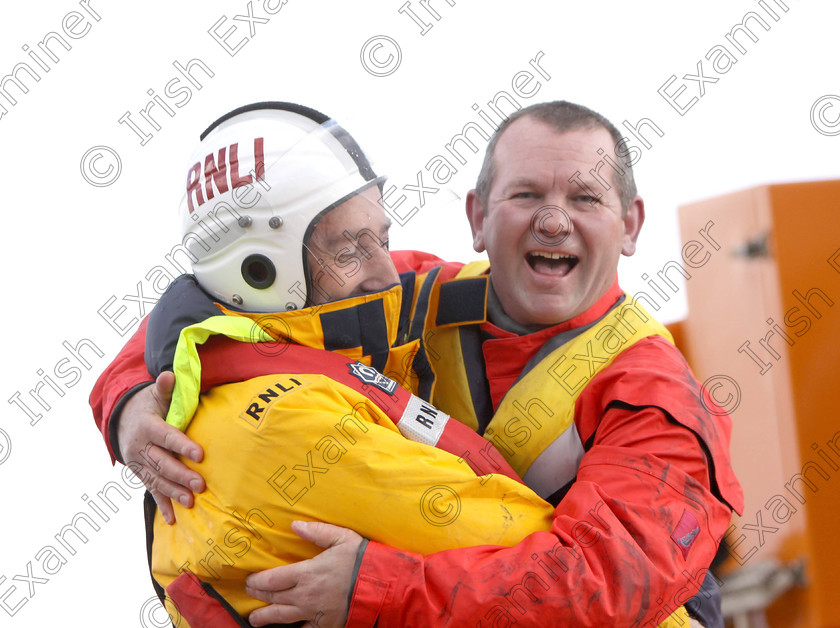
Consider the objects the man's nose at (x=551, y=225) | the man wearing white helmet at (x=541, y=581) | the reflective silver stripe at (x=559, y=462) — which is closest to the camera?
the man wearing white helmet at (x=541, y=581)

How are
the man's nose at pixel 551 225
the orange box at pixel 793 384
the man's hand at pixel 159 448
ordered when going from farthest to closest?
the orange box at pixel 793 384 → the man's nose at pixel 551 225 → the man's hand at pixel 159 448

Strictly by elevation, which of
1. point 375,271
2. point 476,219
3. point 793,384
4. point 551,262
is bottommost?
point 793,384

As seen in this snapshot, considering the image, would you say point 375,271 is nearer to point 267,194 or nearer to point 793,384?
point 267,194

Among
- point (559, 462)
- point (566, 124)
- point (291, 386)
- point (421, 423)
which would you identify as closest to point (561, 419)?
point (559, 462)

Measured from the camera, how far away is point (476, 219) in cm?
227

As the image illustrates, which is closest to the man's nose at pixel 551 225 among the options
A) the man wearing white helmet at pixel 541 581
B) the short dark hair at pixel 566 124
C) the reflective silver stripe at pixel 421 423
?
the short dark hair at pixel 566 124

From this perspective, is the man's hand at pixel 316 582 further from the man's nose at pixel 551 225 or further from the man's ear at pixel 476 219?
the man's ear at pixel 476 219

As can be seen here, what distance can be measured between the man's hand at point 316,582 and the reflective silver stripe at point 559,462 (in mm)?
528

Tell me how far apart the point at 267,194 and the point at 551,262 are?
0.79m

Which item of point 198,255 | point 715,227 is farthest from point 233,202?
point 715,227

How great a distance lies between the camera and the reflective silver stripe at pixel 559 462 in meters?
1.79

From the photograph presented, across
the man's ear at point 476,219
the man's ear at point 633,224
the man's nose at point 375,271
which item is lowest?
the man's ear at point 633,224

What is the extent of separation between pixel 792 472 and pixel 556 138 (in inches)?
80.4

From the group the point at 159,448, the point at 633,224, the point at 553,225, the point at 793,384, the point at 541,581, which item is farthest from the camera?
the point at 793,384
